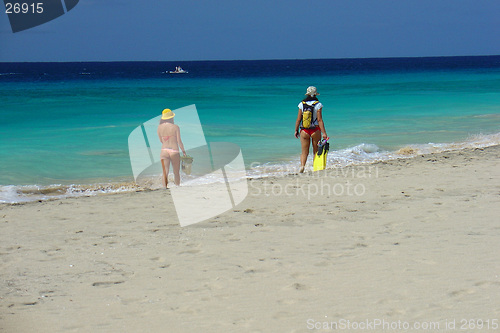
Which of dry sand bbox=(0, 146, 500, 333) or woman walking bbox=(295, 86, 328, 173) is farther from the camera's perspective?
woman walking bbox=(295, 86, 328, 173)

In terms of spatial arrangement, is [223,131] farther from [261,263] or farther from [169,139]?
[261,263]

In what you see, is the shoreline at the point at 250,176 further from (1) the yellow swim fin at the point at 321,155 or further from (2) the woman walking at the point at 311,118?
(2) the woman walking at the point at 311,118

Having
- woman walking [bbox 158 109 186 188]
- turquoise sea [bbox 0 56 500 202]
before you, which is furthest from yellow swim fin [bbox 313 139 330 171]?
woman walking [bbox 158 109 186 188]

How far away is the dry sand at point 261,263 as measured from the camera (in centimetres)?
348

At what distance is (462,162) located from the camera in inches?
366

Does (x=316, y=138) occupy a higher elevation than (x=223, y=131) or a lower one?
higher

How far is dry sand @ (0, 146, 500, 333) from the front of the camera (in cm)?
348

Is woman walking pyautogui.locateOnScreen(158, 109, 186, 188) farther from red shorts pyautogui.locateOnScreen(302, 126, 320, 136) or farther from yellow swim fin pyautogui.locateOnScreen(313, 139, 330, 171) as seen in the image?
yellow swim fin pyautogui.locateOnScreen(313, 139, 330, 171)

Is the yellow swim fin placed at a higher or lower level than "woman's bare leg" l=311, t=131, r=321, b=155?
lower

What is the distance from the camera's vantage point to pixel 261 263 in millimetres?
4426

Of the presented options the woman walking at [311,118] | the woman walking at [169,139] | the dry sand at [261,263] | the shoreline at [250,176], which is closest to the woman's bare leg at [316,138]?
the woman walking at [311,118]

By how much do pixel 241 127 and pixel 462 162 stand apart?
11.1 metres

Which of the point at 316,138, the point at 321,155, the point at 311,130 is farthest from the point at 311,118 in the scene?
the point at 321,155

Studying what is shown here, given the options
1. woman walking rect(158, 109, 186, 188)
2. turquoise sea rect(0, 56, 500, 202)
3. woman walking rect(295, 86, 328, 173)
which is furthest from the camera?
turquoise sea rect(0, 56, 500, 202)
